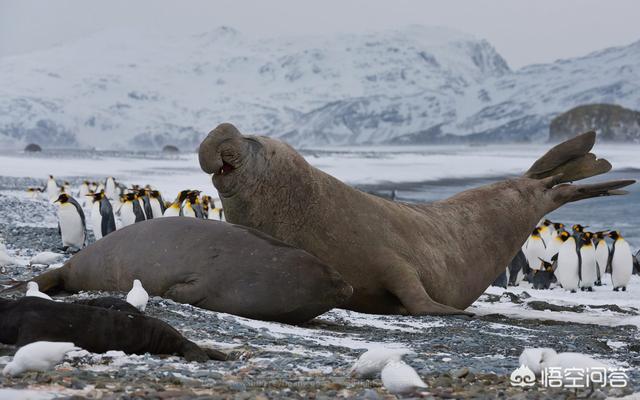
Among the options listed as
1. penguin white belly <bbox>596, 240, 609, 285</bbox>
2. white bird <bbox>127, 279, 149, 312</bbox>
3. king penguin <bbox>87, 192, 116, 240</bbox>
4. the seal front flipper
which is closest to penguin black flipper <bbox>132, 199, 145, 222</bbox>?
king penguin <bbox>87, 192, 116, 240</bbox>

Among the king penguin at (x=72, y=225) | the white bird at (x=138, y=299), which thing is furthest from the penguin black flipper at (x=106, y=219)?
the white bird at (x=138, y=299)

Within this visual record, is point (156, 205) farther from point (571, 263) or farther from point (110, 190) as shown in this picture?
point (110, 190)

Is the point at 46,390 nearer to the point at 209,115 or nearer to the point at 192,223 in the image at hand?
the point at 192,223

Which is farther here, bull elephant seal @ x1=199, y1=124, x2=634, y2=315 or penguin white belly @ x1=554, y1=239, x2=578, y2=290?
penguin white belly @ x1=554, y1=239, x2=578, y2=290

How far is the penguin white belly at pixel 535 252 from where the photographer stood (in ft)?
48.1

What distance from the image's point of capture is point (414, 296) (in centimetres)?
589

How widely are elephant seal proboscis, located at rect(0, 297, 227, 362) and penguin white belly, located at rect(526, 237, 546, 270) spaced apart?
37.6 feet

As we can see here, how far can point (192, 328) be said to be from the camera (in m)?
4.49

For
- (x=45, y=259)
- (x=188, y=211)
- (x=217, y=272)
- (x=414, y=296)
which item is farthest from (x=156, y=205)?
(x=217, y=272)

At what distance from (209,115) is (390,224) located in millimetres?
102320

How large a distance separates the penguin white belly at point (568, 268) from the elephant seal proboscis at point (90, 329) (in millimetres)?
9915

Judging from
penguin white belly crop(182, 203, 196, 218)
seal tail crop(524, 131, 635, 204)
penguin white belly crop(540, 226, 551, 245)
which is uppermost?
seal tail crop(524, 131, 635, 204)

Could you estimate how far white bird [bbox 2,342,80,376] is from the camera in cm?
314

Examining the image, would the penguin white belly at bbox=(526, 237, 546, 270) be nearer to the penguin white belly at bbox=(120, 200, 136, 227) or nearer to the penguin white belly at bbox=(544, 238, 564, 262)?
the penguin white belly at bbox=(544, 238, 564, 262)
